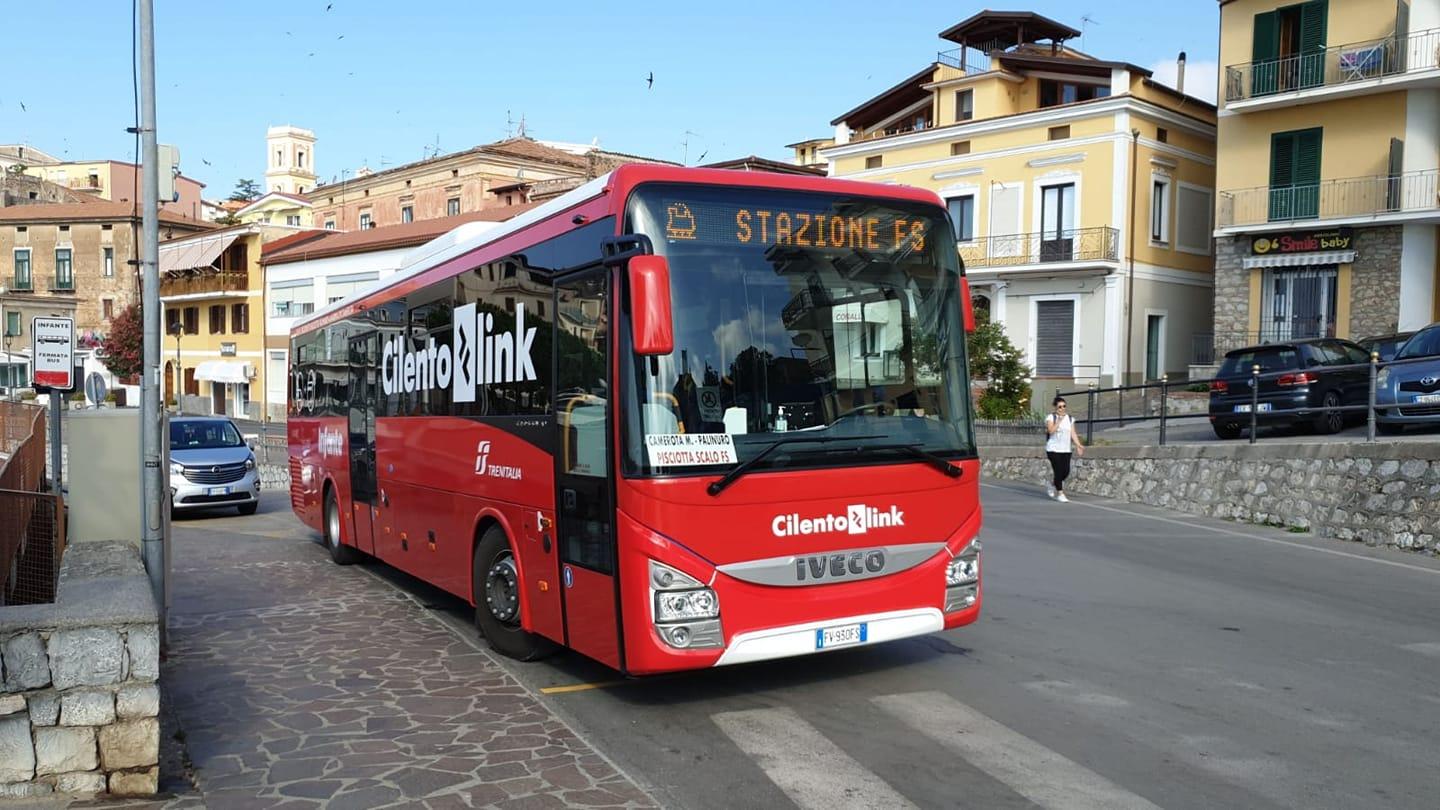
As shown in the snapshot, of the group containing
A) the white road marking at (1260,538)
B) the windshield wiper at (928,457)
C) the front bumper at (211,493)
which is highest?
the windshield wiper at (928,457)

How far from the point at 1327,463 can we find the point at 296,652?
1253 centimetres

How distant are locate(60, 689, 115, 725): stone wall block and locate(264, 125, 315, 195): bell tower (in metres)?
127

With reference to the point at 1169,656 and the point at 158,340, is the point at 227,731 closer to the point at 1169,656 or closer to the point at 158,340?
the point at 158,340

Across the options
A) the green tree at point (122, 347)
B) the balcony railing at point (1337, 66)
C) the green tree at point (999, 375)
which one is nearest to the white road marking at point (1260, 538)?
the green tree at point (999, 375)

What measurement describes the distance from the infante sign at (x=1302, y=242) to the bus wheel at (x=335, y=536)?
27.6 metres

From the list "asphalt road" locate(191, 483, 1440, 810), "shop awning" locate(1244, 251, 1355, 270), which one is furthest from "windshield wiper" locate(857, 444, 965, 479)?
"shop awning" locate(1244, 251, 1355, 270)

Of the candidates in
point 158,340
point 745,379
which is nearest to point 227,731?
point 158,340

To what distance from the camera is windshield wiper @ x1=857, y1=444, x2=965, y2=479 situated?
6.91 m

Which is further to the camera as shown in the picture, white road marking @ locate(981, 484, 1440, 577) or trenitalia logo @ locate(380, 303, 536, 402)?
white road marking @ locate(981, 484, 1440, 577)

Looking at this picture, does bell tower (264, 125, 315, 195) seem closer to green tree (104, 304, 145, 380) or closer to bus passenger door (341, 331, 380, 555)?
green tree (104, 304, 145, 380)

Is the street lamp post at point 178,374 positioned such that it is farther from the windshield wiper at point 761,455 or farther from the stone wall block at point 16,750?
the windshield wiper at point 761,455

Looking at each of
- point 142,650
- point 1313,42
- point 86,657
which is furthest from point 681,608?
point 1313,42

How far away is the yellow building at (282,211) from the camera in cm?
7888

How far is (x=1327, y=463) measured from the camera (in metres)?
14.7
